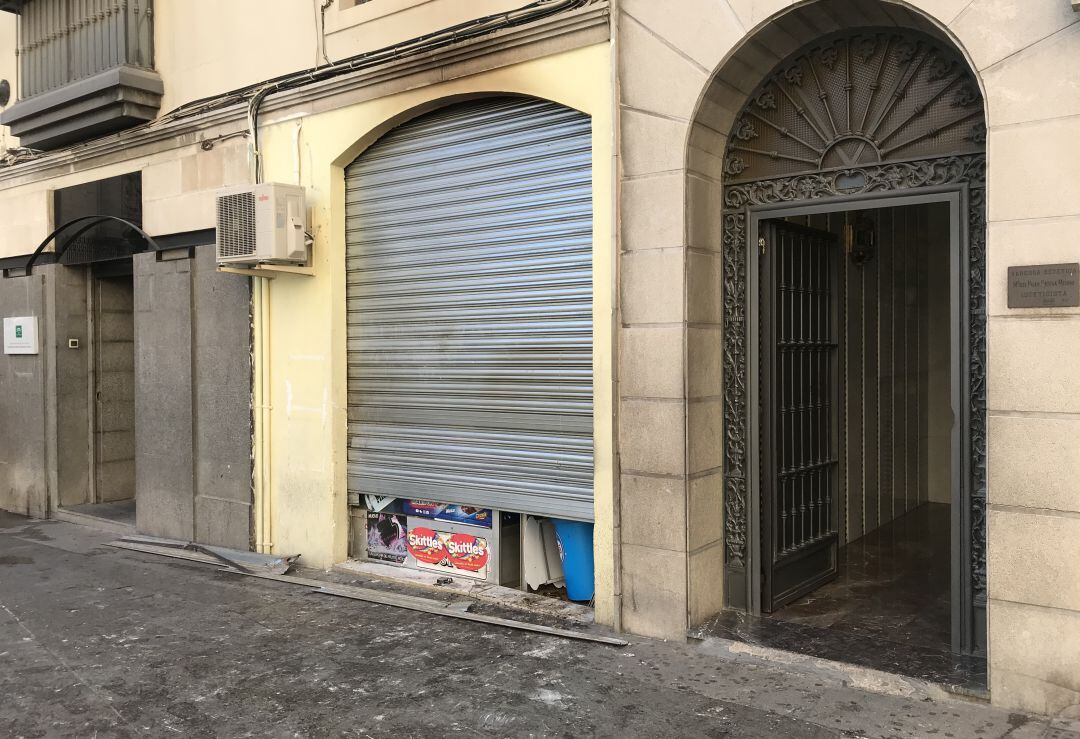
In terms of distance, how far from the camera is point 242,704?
190 inches

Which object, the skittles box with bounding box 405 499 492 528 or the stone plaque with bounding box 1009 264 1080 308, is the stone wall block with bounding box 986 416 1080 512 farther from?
the skittles box with bounding box 405 499 492 528

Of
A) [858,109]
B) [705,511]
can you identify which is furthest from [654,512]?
[858,109]

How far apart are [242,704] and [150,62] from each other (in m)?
7.07

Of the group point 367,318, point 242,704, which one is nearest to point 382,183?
point 367,318

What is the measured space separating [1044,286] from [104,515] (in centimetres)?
940

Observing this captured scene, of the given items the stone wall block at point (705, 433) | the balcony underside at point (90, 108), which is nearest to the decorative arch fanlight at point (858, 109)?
the stone wall block at point (705, 433)

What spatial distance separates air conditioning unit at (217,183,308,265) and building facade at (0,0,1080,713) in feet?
0.90

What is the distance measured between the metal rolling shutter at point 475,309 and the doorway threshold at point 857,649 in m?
1.20

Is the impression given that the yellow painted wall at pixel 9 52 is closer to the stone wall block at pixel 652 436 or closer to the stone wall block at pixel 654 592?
the stone wall block at pixel 652 436

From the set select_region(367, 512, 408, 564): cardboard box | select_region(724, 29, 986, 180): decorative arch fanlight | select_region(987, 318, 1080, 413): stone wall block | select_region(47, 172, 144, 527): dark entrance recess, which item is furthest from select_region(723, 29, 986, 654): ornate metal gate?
select_region(47, 172, 144, 527): dark entrance recess

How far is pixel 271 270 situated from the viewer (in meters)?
7.50

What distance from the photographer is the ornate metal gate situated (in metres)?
4.89

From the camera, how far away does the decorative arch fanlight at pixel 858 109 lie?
498 centimetres

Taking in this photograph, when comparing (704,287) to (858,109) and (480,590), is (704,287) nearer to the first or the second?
(858,109)
